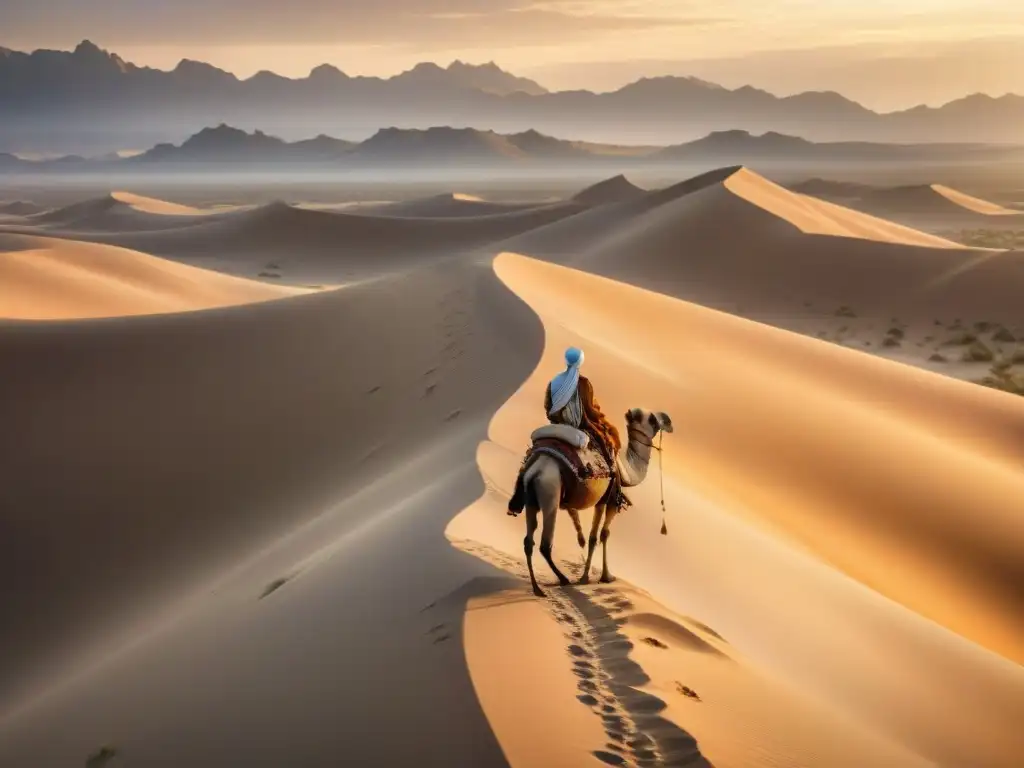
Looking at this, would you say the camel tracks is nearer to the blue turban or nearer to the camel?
the camel

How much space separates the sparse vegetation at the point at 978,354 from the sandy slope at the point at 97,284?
59.5 ft

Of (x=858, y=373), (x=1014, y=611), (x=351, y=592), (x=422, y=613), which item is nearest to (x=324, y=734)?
(x=422, y=613)

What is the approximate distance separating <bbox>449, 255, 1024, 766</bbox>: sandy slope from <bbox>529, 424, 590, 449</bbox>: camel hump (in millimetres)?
933

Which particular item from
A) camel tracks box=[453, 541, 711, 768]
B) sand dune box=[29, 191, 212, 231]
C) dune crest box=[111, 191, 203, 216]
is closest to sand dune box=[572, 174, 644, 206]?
sand dune box=[29, 191, 212, 231]

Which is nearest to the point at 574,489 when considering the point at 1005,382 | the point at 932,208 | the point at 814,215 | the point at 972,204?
the point at 1005,382

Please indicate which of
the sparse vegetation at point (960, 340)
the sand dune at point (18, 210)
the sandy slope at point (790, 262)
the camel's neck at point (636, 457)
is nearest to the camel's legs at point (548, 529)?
the camel's neck at point (636, 457)

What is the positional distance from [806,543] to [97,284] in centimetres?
2624

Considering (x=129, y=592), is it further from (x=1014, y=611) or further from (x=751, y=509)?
(x=1014, y=611)

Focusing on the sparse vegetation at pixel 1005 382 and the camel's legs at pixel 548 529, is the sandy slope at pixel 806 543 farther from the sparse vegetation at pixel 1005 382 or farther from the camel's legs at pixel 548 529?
the sparse vegetation at pixel 1005 382

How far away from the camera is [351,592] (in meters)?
6.70

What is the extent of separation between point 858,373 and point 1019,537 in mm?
6197

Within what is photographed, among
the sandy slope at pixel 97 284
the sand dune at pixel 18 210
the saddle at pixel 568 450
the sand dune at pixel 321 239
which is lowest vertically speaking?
the sand dune at pixel 18 210

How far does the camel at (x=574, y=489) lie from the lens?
604 cm

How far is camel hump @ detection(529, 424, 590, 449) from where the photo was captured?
618 centimetres
